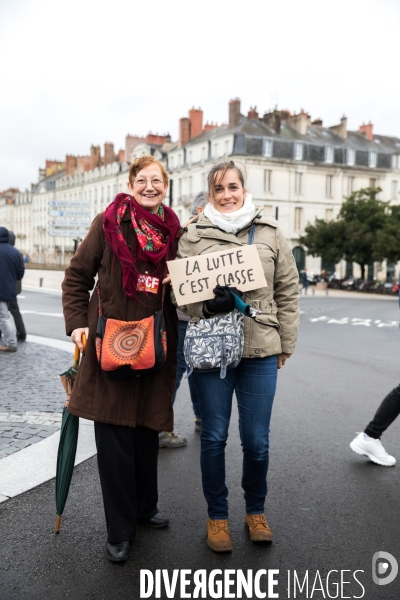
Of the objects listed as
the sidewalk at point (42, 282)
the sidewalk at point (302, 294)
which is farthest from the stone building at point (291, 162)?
the sidewalk at point (42, 282)

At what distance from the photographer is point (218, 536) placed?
10.9 ft

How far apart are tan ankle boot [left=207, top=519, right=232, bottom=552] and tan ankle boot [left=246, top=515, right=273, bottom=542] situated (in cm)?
15

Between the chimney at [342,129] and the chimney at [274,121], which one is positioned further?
the chimney at [342,129]

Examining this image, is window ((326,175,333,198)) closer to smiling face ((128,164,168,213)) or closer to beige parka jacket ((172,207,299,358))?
beige parka jacket ((172,207,299,358))

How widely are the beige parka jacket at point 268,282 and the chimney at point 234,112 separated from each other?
59443mm

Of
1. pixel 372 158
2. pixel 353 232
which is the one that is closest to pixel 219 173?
pixel 353 232

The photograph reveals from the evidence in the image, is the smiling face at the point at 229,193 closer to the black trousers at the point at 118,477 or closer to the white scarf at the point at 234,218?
the white scarf at the point at 234,218

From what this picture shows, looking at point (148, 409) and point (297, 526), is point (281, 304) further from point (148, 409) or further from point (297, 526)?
point (297, 526)

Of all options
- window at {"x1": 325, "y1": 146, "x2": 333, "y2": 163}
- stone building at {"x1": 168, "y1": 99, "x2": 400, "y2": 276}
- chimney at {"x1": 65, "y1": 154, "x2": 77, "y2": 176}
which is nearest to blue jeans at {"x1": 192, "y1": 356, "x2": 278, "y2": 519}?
stone building at {"x1": 168, "y1": 99, "x2": 400, "y2": 276}

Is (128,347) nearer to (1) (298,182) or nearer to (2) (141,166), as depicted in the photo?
(2) (141,166)

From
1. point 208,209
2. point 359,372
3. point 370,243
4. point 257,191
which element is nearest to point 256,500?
point 208,209

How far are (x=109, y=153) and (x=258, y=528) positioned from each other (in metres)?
89.1

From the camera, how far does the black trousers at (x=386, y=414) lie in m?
4.74

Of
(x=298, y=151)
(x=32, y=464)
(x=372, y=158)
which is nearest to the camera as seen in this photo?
(x=32, y=464)
